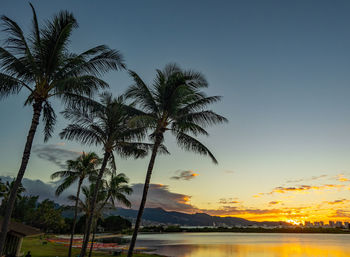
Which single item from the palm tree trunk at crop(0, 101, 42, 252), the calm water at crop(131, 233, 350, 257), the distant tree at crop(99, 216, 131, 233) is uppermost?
the palm tree trunk at crop(0, 101, 42, 252)

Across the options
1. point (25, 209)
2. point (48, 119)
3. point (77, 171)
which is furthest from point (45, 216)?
point (48, 119)

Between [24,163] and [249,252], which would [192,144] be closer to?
[24,163]

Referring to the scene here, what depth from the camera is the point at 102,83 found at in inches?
477

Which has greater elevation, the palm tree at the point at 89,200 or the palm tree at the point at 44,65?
the palm tree at the point at 44,65

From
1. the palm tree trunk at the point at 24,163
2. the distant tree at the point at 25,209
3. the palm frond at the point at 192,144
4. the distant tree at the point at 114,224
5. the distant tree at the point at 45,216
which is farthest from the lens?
the distant tree at the point at 114,224

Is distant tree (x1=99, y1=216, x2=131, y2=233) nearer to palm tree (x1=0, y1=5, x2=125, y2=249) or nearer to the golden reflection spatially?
the golden reflection

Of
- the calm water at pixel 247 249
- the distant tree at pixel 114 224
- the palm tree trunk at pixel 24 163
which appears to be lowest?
the calm water at pixel 247 249

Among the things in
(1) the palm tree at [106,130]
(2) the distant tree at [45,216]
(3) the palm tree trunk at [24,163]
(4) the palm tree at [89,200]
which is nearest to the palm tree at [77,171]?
(4) the palm tree at [89,200]

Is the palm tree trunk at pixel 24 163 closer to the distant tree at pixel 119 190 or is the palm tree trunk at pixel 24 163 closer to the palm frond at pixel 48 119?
the palm frond at pixel 48 119

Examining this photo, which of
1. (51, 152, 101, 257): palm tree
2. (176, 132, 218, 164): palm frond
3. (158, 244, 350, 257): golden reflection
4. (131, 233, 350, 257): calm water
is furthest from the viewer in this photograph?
(131, 233, 350, 257): calm water

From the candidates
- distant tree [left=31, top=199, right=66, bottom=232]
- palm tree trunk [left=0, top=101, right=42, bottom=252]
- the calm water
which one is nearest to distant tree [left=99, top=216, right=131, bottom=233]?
the calm water

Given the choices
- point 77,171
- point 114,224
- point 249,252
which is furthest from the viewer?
point 114,224

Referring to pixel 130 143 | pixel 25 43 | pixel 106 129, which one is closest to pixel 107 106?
pixel 106 129

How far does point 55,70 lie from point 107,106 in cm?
551
